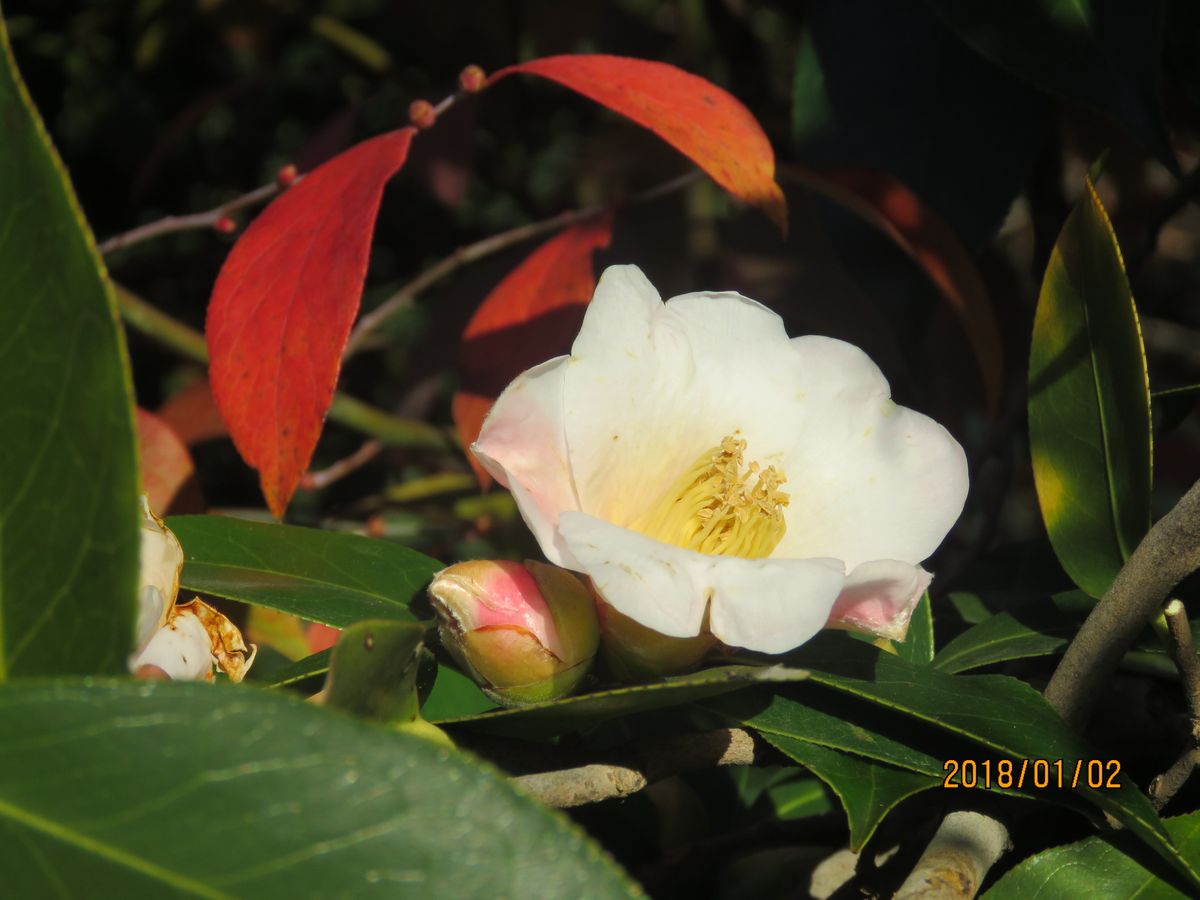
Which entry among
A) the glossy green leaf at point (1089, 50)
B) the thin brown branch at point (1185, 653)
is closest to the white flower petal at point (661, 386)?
the thin brown branch at point (1185, 653)

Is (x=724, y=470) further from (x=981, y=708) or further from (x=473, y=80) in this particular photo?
(x=473, y=80)

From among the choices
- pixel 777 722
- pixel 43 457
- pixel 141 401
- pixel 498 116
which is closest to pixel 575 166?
pixel 498 116

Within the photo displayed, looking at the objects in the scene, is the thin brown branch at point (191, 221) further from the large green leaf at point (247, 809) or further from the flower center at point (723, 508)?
the large green leaf at point (247, 809)

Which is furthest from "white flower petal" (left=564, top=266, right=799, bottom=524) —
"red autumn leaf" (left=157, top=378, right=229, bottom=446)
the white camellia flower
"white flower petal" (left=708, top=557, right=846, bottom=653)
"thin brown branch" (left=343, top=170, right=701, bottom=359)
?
"red autumn leaf" (left=157, top=378, right=229, bottom=446)

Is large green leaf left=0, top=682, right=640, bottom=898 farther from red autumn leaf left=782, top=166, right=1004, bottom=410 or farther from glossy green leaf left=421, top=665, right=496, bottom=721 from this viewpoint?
red autumn leaf left=782, top=166, right=1004, bottom=410

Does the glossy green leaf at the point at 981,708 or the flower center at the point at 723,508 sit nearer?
the glossy green leaf at the point at 981,708
